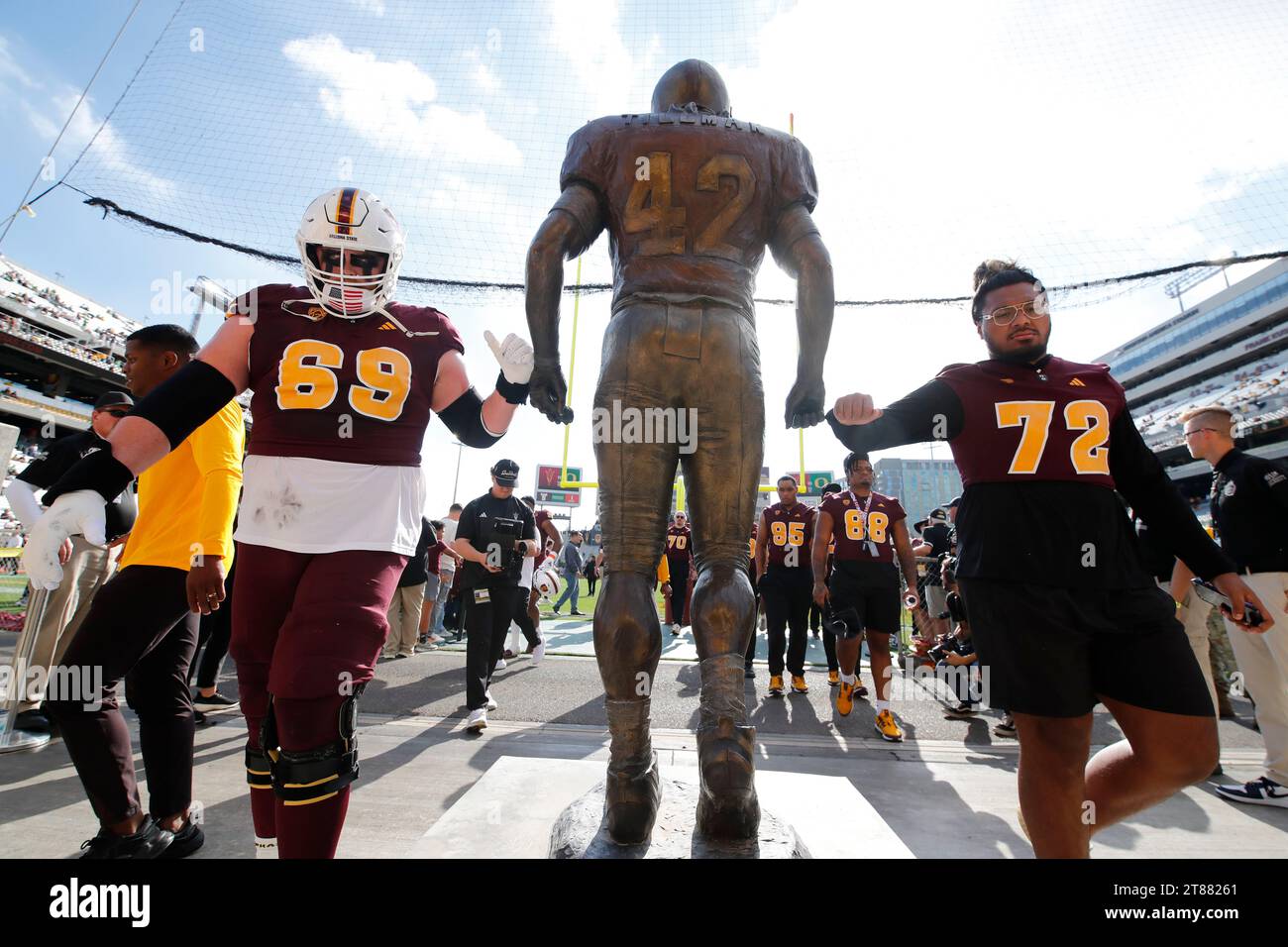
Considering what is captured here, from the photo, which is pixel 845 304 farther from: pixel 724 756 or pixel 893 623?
pixel 724 756

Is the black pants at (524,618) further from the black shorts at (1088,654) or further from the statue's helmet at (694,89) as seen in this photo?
the black shorts at (1088,654)

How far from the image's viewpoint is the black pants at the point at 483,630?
16.7 feet

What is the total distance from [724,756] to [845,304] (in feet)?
30.5

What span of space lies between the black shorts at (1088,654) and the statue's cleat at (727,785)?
0.84 metres

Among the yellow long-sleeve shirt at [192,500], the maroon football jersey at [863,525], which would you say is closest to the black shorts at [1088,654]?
the yellow long-sleeve shirt at [192,500]

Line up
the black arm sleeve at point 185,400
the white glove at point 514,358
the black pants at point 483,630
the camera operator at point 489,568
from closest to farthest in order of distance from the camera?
the black arm sleeve at point 185,400
the white glove at point 514,358
the black pants at point 483,630
the camera operator at point 489,568

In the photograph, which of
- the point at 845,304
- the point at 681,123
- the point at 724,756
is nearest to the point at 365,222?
the point at 681,123

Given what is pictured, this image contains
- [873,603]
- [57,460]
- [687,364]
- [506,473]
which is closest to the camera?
[687,364]

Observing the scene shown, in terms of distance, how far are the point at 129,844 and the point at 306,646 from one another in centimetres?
170

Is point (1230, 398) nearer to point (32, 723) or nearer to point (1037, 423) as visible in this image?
point (1037, 423)

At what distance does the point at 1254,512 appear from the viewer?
410 cm

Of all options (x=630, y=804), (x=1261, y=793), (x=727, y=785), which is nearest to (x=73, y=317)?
(x=630, y=804)

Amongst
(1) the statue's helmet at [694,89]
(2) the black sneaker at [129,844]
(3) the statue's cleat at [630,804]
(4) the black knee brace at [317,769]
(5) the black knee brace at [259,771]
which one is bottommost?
(2) the black sneaker at [129,844]
